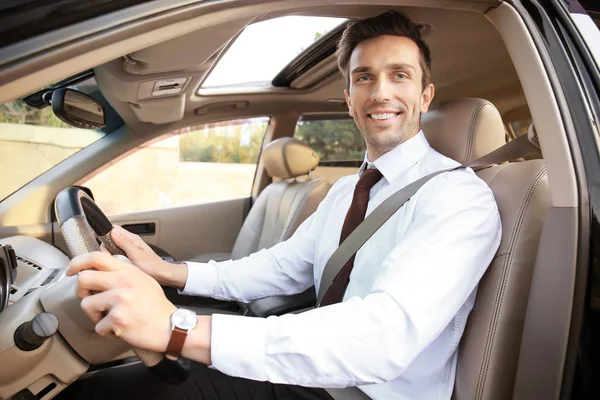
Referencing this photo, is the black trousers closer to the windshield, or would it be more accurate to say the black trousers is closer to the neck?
the neck

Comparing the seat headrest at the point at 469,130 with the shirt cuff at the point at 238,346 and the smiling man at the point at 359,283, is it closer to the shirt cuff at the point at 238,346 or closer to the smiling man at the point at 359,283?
the smiling man at the point at 359,283

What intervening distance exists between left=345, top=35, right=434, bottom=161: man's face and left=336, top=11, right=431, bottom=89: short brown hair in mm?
18

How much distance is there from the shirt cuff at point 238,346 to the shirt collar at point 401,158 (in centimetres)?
72

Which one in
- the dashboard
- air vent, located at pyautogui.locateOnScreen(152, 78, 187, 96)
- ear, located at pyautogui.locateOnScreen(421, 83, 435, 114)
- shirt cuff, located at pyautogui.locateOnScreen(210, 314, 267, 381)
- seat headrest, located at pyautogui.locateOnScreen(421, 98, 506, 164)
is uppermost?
air vent, located at pyautogui.locateOnScreen(152, 78, 187, 96)

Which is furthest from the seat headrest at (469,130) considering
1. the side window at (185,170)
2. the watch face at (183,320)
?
the side window at (185,170)

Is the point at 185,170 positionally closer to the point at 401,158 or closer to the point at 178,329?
the point at 401,158

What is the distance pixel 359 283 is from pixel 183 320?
1.97 feet

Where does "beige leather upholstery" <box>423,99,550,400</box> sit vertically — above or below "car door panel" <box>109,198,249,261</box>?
above

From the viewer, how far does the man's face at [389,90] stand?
1.48 meters

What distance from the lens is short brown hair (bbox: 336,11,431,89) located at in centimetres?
147

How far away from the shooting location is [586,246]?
0.97 m

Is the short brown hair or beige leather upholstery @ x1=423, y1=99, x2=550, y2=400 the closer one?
beige leather upholstery @ x1=423, y1=99, x2=550, y2=400

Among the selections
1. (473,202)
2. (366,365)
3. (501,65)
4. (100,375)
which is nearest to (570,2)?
(473,202)

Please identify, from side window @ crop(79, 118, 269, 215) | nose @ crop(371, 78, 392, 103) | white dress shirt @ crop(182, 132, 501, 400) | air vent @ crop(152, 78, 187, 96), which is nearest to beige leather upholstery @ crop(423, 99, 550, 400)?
white dress shirt @ crop(182, 132, 501, 400)
